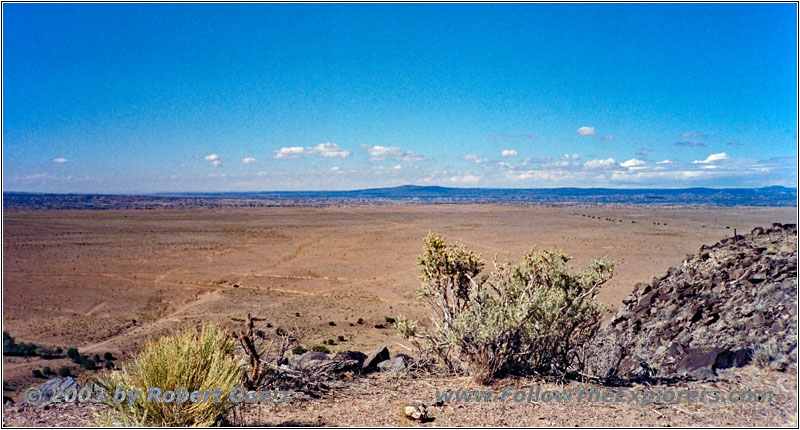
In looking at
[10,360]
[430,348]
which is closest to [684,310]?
[430,348]

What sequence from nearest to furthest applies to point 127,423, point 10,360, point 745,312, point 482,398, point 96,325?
point 127,423
point 482,398
point 745,312
point 10,360
point 96,325

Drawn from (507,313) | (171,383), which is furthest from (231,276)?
(171,383)

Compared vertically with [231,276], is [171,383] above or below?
above

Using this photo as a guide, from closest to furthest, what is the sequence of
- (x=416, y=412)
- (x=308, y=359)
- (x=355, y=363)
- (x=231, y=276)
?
(x=416, y=412) → (x=355, y=363) → (x=308, y=359) → (x=231, y=276)

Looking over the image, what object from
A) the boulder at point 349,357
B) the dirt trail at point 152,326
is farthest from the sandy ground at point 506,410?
the dirt trail at point 152,326

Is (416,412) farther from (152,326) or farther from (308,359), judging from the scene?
(152,326)

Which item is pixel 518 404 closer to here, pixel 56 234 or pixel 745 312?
pixel 745 312
